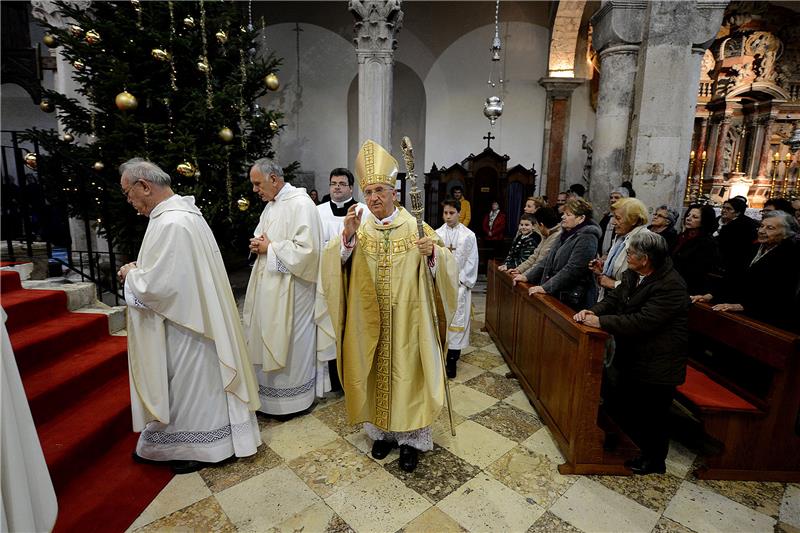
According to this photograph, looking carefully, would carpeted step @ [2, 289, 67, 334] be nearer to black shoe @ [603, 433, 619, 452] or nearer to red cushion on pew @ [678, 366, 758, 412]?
black shoe @ [603, 433, 619, 452]

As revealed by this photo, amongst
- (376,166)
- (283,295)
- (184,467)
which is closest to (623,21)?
(376,166)

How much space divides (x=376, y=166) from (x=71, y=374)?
8.94 ft

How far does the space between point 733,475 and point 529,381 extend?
1.54m

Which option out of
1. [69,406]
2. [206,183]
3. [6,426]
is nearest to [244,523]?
[6,426]

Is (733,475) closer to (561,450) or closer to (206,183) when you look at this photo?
(561,450)

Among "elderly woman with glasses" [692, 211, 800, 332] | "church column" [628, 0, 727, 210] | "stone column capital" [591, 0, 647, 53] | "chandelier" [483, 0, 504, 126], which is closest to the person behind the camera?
"elderly woman with glasses" [692, 211, 800, 332]

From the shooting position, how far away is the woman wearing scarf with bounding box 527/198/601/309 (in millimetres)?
3551

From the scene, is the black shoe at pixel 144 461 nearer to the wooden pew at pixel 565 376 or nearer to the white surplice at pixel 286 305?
the white surplice at pixel 286 305

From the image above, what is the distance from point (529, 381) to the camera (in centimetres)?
388

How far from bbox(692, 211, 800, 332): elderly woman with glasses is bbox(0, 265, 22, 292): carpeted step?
234 inches

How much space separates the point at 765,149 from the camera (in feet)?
39.9

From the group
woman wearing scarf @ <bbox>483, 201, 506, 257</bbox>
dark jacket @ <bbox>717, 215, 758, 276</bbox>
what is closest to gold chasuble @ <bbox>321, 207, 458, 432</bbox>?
dark jacket @ <bbox>717, 215, 758, 276</bbox>

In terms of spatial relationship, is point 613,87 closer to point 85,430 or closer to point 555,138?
point 555,138

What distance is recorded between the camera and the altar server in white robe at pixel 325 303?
3.45 m
